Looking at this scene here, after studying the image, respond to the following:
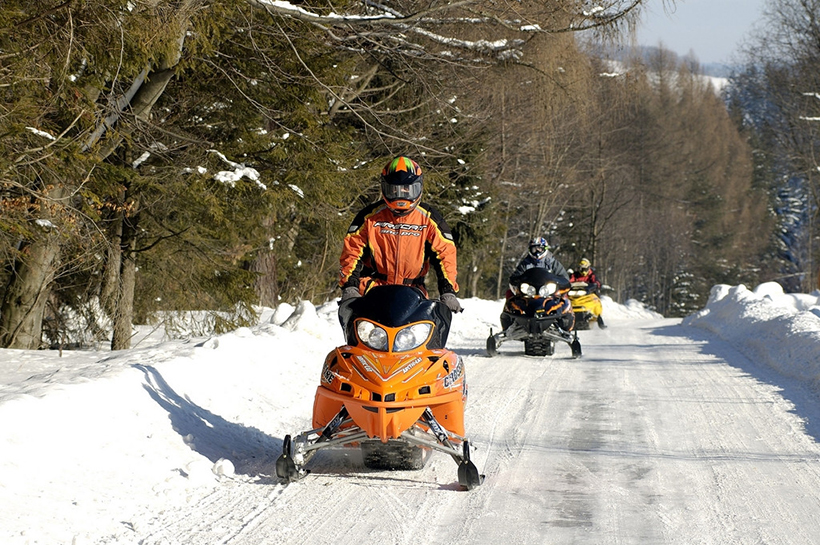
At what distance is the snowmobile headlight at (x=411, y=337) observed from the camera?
5.47m

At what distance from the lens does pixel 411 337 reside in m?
5.51

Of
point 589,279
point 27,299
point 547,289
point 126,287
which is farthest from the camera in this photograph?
point 589,279

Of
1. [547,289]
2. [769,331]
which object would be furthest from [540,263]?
[769,331]

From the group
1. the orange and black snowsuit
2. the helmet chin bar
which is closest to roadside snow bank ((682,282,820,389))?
the orange and black snowsuit

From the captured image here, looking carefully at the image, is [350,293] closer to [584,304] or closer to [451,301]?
[451,301]

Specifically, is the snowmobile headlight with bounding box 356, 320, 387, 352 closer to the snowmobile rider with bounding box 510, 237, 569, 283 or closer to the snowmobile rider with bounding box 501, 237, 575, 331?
the snowmobile rider with bounding box 501, 237, 575, 331

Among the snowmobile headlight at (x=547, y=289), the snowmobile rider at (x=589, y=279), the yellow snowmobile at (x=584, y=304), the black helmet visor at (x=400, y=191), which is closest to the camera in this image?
the black helmet visor at (x=400, y=191)

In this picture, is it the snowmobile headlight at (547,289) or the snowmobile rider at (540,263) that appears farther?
the snowmobile rider at (540,263)

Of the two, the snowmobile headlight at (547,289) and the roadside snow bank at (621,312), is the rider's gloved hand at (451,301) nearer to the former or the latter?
the snowmobile headlight at (547,289)

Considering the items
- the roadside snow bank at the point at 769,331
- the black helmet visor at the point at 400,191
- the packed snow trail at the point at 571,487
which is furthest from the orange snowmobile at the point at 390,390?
the roadside snow bank at the point at 769,331

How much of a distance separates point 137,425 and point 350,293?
1714mm

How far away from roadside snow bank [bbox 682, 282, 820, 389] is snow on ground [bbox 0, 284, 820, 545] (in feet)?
0.25

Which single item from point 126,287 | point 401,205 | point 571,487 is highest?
point 401,205

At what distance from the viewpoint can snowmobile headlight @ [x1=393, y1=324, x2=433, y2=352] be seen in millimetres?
5473
